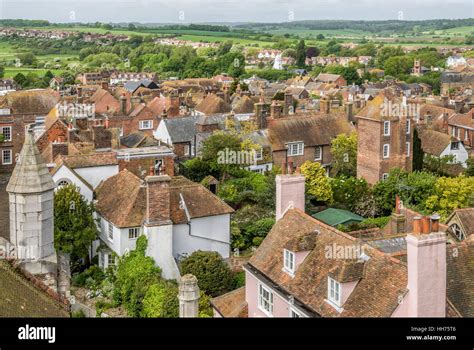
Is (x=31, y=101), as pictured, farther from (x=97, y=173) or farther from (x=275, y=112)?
(x=97, y=173)

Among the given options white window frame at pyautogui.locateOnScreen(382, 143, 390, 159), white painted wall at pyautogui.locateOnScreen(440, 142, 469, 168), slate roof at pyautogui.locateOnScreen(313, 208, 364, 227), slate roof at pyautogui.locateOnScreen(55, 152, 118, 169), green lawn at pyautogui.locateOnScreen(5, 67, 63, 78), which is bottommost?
slate roof at pyautogui.locateOnScreen(313, 208, 364, 227)

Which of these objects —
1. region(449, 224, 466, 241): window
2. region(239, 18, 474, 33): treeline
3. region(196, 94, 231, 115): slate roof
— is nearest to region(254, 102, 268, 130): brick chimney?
region(196, 94, 231, 115): slate roof

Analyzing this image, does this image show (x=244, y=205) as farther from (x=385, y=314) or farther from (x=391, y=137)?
(x=385, y=314)

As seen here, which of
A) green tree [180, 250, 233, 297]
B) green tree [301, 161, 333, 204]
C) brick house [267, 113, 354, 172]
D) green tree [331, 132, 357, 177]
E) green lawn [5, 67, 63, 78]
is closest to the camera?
green tree [180, 250, 233, 297]

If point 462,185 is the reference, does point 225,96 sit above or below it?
above

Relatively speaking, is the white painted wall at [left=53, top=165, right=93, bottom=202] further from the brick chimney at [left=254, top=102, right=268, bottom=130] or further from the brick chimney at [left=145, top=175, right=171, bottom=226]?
the brick chimney at [left=254, top=102, right=268, bottom=130]

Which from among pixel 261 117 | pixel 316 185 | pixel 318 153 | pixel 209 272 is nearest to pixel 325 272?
pixel 209 272

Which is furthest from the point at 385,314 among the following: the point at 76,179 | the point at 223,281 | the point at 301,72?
the point at 301,72
